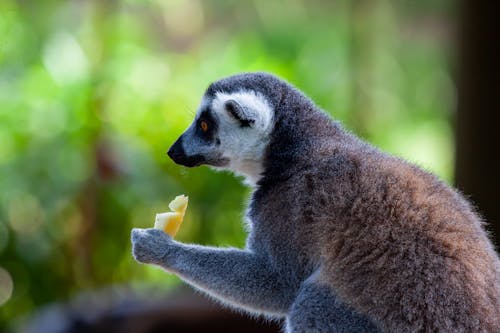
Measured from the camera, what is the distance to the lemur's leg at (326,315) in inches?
123

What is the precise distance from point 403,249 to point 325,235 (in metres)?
0.29

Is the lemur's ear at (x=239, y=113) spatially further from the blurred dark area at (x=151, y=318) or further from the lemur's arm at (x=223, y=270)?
the blurred dark area at (x=151, y=318)

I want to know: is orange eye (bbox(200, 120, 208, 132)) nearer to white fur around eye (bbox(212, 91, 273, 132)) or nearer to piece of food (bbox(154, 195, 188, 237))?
white fur around eye (bbox(212, 91, 273, 132))

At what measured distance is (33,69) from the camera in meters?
8.94

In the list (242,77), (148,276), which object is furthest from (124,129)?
(242,77)

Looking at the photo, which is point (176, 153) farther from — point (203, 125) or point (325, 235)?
point (325, 235)

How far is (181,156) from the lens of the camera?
3525mm

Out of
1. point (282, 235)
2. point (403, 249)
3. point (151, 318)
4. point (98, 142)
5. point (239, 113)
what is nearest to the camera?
point (403, 249)

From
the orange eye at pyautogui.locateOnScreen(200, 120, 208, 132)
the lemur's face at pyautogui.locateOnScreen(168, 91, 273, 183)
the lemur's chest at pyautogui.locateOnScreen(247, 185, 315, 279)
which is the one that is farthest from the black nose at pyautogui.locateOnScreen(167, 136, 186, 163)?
the lemur's chest at pyautogui.locateOnScreen(247, 185, 315, 279)

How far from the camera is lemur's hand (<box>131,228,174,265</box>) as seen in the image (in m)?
3.50

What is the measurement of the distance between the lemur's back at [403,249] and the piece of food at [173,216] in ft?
1.62

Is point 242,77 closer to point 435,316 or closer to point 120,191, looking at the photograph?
point 435,316

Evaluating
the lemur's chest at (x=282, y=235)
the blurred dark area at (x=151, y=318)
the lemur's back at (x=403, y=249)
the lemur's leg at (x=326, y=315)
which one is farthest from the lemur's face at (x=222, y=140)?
the blurred dark area at (x=151, y=318)

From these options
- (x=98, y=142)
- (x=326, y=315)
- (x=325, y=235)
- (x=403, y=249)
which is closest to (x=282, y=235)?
(x=325, y=235)
